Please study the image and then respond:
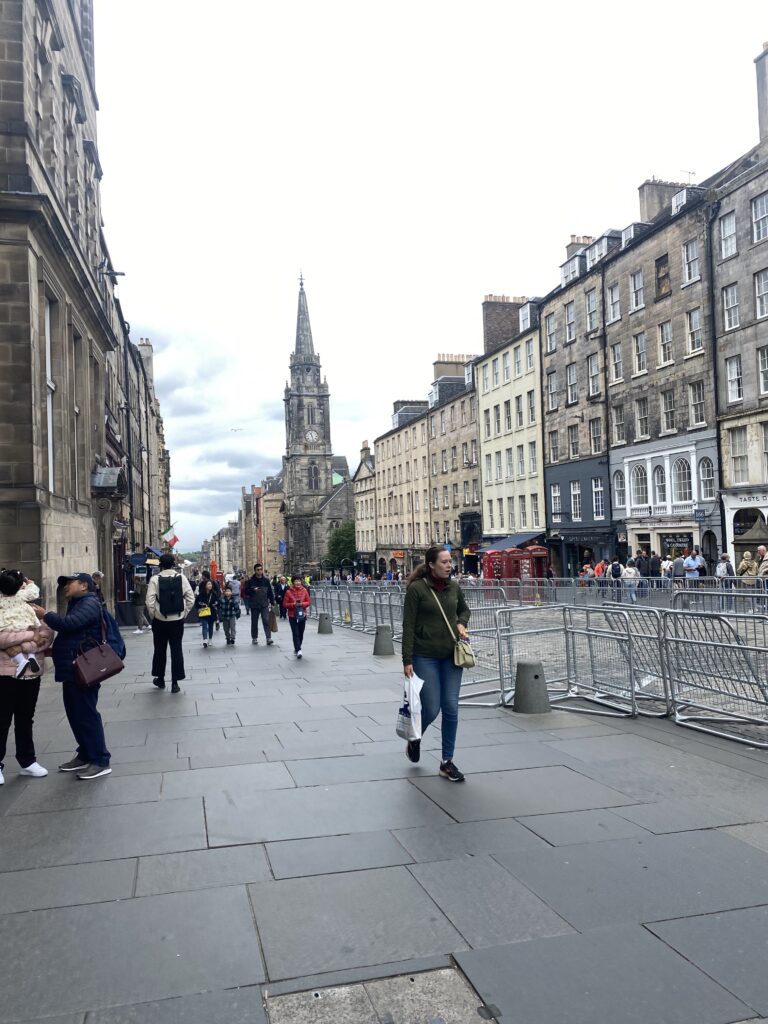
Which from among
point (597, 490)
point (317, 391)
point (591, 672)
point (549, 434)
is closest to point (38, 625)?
point (591, 672)

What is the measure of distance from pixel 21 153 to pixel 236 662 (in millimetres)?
9761

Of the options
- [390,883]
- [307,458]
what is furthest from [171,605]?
[307,458]

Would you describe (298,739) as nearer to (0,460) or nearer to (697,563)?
(0,460)

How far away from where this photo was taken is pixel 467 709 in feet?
31.4

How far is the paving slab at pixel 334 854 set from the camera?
184 inches

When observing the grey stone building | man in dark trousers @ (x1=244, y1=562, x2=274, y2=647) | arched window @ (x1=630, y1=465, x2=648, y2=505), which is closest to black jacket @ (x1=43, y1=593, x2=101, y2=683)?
man in dark trousers @ (x1=244, y1=562, x2=274, y2=647)

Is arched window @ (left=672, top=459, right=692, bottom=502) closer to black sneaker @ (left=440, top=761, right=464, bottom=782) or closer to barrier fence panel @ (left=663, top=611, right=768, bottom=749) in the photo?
Answer: barrier fence panel @ (left=663, top=611, right=768, bottom=749)

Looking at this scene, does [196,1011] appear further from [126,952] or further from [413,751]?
[413,751]

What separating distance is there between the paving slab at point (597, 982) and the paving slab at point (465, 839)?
3.71 ft

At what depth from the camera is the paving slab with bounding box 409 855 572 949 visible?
388 cm

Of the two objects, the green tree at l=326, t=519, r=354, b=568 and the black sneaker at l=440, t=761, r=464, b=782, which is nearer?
the black sneaker at l=440, t=761, r=464, b=782

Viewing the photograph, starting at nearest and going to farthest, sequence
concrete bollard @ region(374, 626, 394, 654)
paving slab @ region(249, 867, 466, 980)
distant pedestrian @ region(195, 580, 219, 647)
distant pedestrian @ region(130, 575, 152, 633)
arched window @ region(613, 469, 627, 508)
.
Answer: paving slab @ region(249, 867, 466, 980), concrete bollard @ region(374, 626, 394, 654), distant pedestrian @ region(195, 580, 219, 647), distant pedestrian @ region(130, 575, 152, 633), arched window @ region(613, 469, 627, 508)

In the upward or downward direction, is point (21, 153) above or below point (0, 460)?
above

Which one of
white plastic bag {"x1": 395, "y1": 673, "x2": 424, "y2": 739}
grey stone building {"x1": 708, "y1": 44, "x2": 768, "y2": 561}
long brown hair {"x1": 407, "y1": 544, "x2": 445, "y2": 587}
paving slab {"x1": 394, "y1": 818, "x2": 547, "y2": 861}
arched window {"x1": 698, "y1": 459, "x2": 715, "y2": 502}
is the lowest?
paving slab {"x1": 394, "y1": 818, "x2": 547, "y2": 861}
